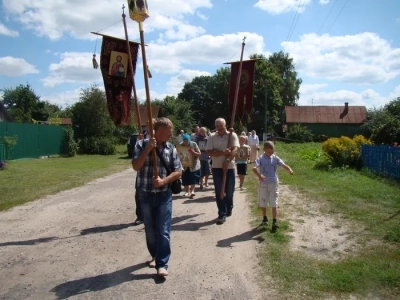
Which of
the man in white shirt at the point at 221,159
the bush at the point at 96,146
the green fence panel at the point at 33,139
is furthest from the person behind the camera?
the bush at the point at 96,146

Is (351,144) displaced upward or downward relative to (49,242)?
upward

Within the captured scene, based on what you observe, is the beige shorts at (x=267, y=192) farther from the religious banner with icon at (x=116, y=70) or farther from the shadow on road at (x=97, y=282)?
the religious banner with icon at (x=116, y=70)

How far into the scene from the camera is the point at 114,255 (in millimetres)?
5520

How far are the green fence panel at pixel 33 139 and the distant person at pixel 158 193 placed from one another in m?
17.0

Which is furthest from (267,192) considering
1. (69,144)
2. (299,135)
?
(299,135)

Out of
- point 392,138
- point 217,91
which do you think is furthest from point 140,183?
point 217,91

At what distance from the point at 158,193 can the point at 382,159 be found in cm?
1070

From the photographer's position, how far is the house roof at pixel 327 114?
54625 millimetres

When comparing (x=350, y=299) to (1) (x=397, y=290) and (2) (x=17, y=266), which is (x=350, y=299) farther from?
(2) (x=17, y=266)

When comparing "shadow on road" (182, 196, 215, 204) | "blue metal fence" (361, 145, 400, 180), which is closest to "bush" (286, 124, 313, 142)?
"blue metal fence" (361, 145, 400, 180)

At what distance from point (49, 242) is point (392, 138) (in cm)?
1807

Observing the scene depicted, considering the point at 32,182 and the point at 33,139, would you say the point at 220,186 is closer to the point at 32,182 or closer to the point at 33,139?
the point at 32,182

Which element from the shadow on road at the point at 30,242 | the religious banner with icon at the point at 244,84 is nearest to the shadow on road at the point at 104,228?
the shadow on road at the point at 30,242

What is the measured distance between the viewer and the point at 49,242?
6.19 m
